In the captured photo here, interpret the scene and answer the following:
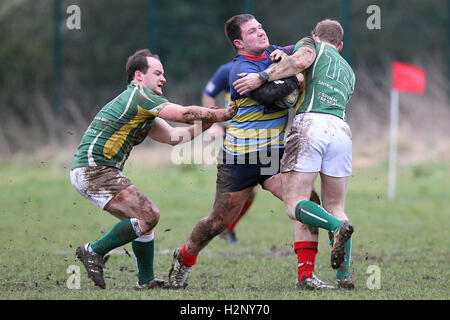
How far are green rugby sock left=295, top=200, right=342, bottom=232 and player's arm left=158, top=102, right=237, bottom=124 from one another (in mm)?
828

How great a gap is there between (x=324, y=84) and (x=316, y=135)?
1.38 ft

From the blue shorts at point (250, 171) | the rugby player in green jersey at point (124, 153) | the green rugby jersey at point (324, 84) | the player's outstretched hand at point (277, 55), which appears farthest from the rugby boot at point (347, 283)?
the player's outstretched hand at point (277, 55)

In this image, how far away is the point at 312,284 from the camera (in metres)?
5.71

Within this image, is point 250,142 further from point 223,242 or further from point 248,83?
point 223,242

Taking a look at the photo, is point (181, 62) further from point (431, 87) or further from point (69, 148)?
point (431, 87)

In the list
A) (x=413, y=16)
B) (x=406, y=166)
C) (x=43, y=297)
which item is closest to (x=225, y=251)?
(x=43, y=297)

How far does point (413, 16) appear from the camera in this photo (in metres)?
21.8

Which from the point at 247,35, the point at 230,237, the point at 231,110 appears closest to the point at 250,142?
the point at 231,110

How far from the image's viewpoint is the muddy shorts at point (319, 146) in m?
5.43

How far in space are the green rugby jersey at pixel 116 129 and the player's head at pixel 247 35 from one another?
763 mm

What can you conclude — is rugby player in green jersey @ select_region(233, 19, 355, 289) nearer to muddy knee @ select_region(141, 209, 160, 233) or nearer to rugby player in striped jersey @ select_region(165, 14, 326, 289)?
rugby player in striped jersey @ select_region(165, 14, 326, 289)

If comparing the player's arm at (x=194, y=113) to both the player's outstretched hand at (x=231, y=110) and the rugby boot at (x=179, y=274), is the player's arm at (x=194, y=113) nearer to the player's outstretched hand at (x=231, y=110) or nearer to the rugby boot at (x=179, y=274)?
the player's outstretched hand at (x=231, y=110)

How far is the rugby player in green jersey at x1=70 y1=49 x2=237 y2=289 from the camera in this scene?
551 centimetres
